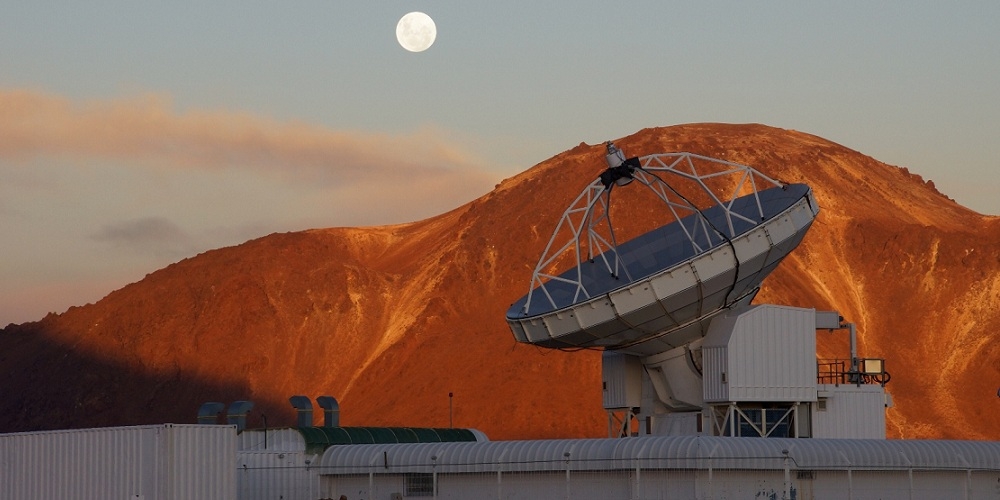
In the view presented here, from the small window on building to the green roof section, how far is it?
697 cm

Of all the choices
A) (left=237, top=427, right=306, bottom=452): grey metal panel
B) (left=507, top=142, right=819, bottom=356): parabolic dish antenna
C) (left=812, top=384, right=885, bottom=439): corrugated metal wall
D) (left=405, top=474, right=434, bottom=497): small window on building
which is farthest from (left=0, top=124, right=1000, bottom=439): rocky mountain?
(left=405, top=474, right=434, bottom=497): small window on building

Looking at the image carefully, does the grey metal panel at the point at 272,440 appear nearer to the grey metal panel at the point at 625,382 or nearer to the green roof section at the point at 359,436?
the green roof section at the point at 359,436

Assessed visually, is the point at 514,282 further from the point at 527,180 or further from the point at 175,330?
the point at 175,330

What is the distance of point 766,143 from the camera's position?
16962 cm

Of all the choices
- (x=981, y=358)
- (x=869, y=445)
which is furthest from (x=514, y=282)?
(x=869, y=445)

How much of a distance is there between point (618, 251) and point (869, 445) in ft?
50.0

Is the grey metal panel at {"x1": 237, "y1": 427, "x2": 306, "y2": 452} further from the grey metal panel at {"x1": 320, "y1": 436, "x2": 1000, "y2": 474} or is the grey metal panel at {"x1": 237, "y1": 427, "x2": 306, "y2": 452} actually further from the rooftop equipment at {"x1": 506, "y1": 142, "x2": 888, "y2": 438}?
the rooftop equipment at {"x1": 506, "y1": 142, "x2": 888, "y2": 438}

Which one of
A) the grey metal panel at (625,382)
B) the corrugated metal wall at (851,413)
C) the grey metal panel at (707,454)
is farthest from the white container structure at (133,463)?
the corrugated metal wall at (851,413)

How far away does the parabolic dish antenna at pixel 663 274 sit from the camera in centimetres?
5156

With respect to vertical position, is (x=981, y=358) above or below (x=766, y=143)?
below

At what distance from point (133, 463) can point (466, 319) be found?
104 metres

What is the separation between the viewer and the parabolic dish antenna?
51.6 m

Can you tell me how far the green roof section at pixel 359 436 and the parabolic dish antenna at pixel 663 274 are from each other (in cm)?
928

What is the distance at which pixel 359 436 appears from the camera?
6122 centimetres
